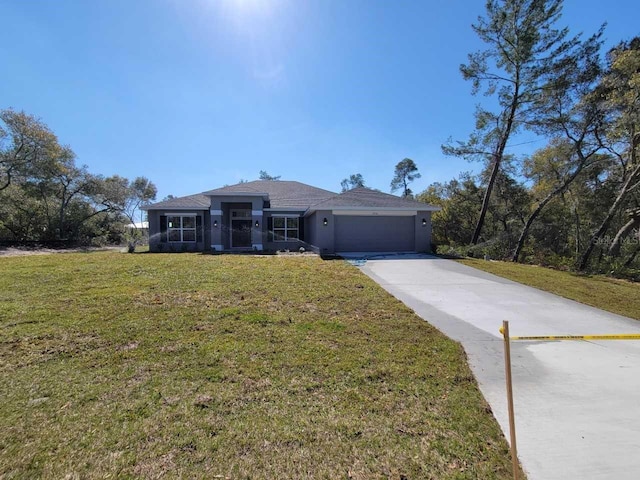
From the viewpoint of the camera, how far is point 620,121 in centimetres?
1207

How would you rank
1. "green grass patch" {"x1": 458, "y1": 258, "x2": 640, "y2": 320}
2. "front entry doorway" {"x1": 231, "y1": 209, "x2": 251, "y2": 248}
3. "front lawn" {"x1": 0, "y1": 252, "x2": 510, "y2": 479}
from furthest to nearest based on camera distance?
1. "front entry doorway" {"x1": 231, "y1": 209, "x2": 251, "y2": 248}
2. "green grass patch" {"x1": 458, "y1": 258, "x2": 640, "y2": 320}
3. "front lawn" {"x1": 0, "y1": 252, "x2": 510, "y2": 479}

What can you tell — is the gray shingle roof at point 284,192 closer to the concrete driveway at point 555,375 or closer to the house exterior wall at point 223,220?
the house exterior wall at point 223,220

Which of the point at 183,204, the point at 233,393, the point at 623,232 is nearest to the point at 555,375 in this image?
the point at 233,393

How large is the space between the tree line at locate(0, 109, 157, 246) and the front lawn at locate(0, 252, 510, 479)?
62.5 feet

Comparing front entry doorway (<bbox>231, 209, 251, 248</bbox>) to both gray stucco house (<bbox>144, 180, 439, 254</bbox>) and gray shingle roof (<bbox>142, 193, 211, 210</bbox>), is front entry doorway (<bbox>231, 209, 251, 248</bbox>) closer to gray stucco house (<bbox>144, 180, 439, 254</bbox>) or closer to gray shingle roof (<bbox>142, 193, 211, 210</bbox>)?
gray stucco house (<bbox>144, 180, 439, 254</bbox>)

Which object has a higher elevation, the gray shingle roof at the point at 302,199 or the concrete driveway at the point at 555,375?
the gray shingle roof at the point at 302,199

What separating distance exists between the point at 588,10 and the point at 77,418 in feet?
60.5

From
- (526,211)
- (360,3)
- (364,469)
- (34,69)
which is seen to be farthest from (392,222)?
(34,69)

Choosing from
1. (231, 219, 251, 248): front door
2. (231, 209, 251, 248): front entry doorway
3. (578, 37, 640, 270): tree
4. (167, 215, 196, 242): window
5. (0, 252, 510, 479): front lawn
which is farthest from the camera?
(231, 209, 251, 248): front entry doorway

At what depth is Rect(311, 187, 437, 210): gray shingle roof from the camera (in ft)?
50.1

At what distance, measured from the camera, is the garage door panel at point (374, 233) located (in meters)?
15.9

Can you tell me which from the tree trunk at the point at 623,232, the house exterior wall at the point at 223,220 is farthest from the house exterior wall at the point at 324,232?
the tree trunk at the point at 623,232

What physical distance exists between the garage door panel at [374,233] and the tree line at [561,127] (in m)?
2.62

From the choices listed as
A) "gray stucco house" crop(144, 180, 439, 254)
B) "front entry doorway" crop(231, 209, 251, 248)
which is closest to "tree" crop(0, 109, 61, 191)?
"gray stucco house" crop(144, 180, 439, 254)
